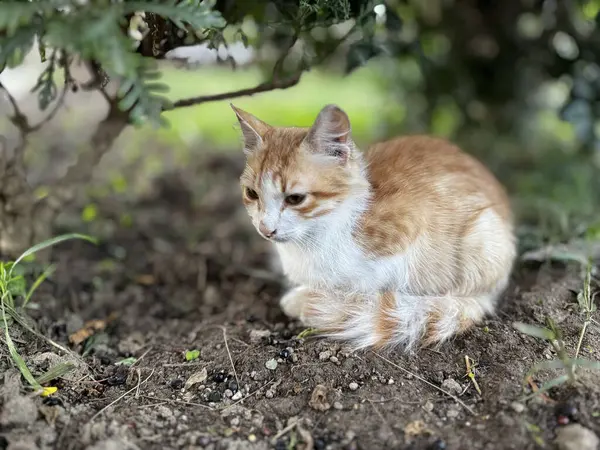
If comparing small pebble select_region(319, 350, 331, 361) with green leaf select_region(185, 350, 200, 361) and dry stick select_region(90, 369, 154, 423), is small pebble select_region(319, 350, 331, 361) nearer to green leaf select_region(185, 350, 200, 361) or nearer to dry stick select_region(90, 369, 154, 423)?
green leaf select_region(185, 350, 200, 361)

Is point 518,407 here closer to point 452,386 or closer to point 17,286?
point 452,386

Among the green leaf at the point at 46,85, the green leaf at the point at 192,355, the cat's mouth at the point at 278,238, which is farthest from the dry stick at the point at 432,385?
the green leaf at the point at 46,85

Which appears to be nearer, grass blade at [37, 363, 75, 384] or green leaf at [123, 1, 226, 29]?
green leaf at [123, 1, 226, 29]

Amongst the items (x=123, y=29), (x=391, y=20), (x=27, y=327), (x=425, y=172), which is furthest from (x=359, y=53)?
(x=27, y=327)

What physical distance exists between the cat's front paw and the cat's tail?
0.63ft

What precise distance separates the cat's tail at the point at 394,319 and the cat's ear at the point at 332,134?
0.55 meters

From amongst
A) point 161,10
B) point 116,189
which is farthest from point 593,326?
point 116,189

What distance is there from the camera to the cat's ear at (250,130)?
7.03 feet

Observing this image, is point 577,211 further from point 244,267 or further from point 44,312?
point 44,312

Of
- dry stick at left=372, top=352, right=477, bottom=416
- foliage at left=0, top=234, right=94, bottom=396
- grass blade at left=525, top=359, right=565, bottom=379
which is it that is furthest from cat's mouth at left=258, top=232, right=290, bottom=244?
grass blade at left=525, top=359, right=565, bottom=379

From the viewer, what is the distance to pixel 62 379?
Answer: 2.09m

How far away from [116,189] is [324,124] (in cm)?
207

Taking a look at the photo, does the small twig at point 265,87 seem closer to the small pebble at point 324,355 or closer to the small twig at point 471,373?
the small pebble at point 324,355

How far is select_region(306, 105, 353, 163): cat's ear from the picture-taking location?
1.96 m
